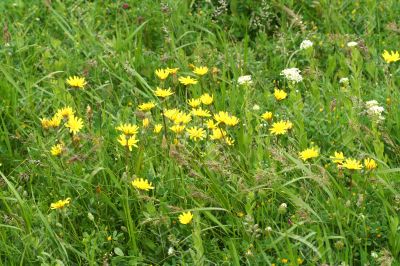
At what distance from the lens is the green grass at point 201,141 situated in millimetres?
2631

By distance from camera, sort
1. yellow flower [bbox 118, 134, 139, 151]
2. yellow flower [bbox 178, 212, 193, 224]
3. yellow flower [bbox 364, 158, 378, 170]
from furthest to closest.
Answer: yellow flower [bbox 118, 134, 139, 151] < yellow flower [bbox 364, 158, 378, 170] < yellow flower [bbox 178, 212, 193, 224]

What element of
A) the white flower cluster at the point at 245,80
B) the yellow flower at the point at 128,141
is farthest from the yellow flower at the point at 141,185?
the white flower cluster at the point at 245,80

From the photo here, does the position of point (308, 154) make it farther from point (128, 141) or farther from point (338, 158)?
point (128, 141)

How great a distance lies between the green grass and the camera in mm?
2631

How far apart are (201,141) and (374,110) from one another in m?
0.70

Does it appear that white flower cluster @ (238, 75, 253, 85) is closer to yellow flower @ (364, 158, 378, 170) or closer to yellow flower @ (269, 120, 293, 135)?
yellow flower @ (269, 120, 293, 135)

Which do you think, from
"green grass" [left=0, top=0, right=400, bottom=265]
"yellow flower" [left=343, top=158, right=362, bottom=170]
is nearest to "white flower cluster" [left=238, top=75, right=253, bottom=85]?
"green grass" [left=0, top=0, right=400, bottom=265]

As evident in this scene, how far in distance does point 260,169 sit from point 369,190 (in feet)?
1.35


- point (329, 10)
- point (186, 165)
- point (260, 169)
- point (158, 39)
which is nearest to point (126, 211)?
point (186, 165)

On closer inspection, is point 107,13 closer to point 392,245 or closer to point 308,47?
point 308,47

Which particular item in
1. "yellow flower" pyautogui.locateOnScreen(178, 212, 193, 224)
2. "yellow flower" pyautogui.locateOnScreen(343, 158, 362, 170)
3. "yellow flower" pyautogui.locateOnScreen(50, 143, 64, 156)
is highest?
"yellow flower" pyautogui.locateOnScreen(343, 158, 362, 170)

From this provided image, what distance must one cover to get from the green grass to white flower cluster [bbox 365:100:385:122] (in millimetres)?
58

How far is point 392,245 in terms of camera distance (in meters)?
2.55

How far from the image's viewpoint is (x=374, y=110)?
309 cm
